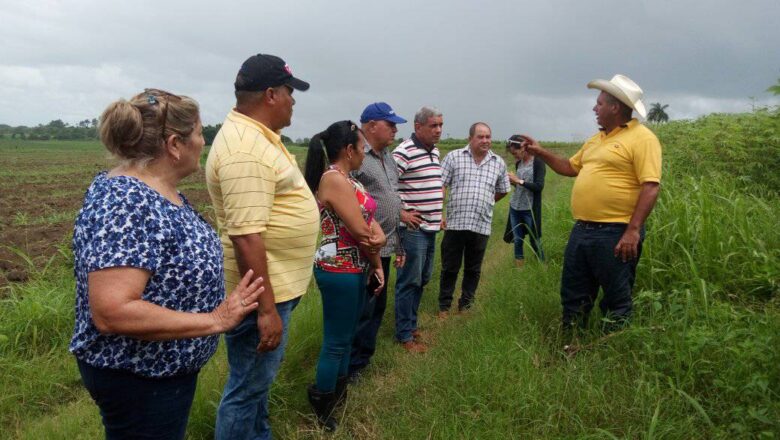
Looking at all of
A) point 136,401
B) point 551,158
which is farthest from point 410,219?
point 136,401

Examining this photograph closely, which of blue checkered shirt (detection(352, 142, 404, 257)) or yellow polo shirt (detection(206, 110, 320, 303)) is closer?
yellow polo shirt (detection(206, 110, 320, 303))

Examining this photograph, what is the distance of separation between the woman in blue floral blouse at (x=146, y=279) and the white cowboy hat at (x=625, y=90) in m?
2.55

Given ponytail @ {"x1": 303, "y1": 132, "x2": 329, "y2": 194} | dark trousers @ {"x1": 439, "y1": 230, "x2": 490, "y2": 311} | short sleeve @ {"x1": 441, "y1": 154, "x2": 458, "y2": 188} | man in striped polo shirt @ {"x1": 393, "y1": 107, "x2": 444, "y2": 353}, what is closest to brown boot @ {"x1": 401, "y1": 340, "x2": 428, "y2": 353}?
man in striped polo shirt @ {"x1": 393, "y1": 107, "x2": 444, "y2": 353}

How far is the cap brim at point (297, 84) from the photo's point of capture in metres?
2.21

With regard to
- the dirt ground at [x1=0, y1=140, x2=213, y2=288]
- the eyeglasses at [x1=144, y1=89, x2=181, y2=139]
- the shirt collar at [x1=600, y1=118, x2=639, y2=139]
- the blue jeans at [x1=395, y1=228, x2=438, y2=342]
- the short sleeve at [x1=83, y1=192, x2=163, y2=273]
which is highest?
the shirt collar at [x1=600, y1=118, x2=639, y2=139]

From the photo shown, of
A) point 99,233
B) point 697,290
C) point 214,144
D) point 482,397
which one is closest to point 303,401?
point 482,397

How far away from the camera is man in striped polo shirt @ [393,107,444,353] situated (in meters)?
4.04

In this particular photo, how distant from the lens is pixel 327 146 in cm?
279

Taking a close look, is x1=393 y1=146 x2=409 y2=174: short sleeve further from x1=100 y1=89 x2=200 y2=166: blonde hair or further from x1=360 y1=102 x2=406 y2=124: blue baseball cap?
x1=100 y1=89 x2=200 y2=166: blonde hair

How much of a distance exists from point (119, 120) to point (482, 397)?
219 cm

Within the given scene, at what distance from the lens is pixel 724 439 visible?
2.20 m

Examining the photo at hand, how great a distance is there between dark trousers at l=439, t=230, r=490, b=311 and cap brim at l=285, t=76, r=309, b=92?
2.65 meters

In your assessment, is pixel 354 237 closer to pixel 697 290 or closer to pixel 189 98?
pixel 189 98

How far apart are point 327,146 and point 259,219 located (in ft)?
3.13
